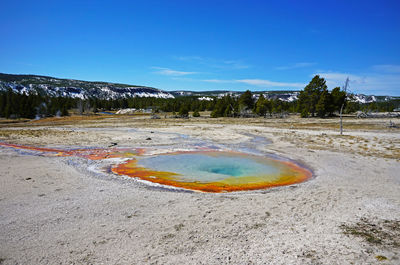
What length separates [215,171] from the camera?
45.8 ft

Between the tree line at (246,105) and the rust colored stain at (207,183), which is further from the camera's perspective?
the tree line at (246,105)

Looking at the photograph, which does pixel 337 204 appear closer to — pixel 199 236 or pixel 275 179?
pixel 275 179

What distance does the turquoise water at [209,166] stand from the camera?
13039 mm

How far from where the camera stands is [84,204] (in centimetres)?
830

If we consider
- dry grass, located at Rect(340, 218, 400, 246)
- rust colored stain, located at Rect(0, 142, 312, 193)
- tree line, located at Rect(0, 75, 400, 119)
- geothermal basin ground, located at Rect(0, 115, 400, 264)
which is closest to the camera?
geothermal basin ground, located at Rect(0, 115, 400, 264)

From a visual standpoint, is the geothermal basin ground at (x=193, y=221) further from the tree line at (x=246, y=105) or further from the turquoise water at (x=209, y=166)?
the tree line at (x=246, y=105)

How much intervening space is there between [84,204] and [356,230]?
339 inches

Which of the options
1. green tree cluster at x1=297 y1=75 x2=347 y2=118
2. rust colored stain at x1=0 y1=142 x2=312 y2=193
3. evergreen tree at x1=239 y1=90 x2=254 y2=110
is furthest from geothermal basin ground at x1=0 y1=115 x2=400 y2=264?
evergreen tree at x1=239 y1=90 x2=254 y2=110

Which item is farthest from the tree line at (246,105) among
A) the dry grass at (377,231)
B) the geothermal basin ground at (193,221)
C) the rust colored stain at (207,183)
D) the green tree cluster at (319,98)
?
the dry grass at (377,231)

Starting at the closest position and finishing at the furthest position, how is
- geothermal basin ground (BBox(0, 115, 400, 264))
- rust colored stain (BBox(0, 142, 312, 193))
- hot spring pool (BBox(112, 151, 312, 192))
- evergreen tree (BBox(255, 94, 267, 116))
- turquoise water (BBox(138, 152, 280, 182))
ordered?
1. geothermal basin ground (BBox(0, 115, 400, 264))
2. rust colored stain (BBox(0, 142, 312, 193))
3. hot spring pool (BBox(112, 151, 312, 192))
4. turquoise water (BBox(138, 152, 280, 182))
5. evergreen tree (BBox(255, 94, 267, 116))

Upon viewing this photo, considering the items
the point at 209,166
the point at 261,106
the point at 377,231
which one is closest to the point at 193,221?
the point at 377,231

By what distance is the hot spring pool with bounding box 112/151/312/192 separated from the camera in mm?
11364

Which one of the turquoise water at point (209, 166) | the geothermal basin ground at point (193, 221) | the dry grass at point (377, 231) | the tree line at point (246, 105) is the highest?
the tree line at point (246, 105)

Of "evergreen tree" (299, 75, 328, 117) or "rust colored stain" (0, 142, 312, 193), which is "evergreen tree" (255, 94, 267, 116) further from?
"rust colored stain" (0, 142, 312, 193)
